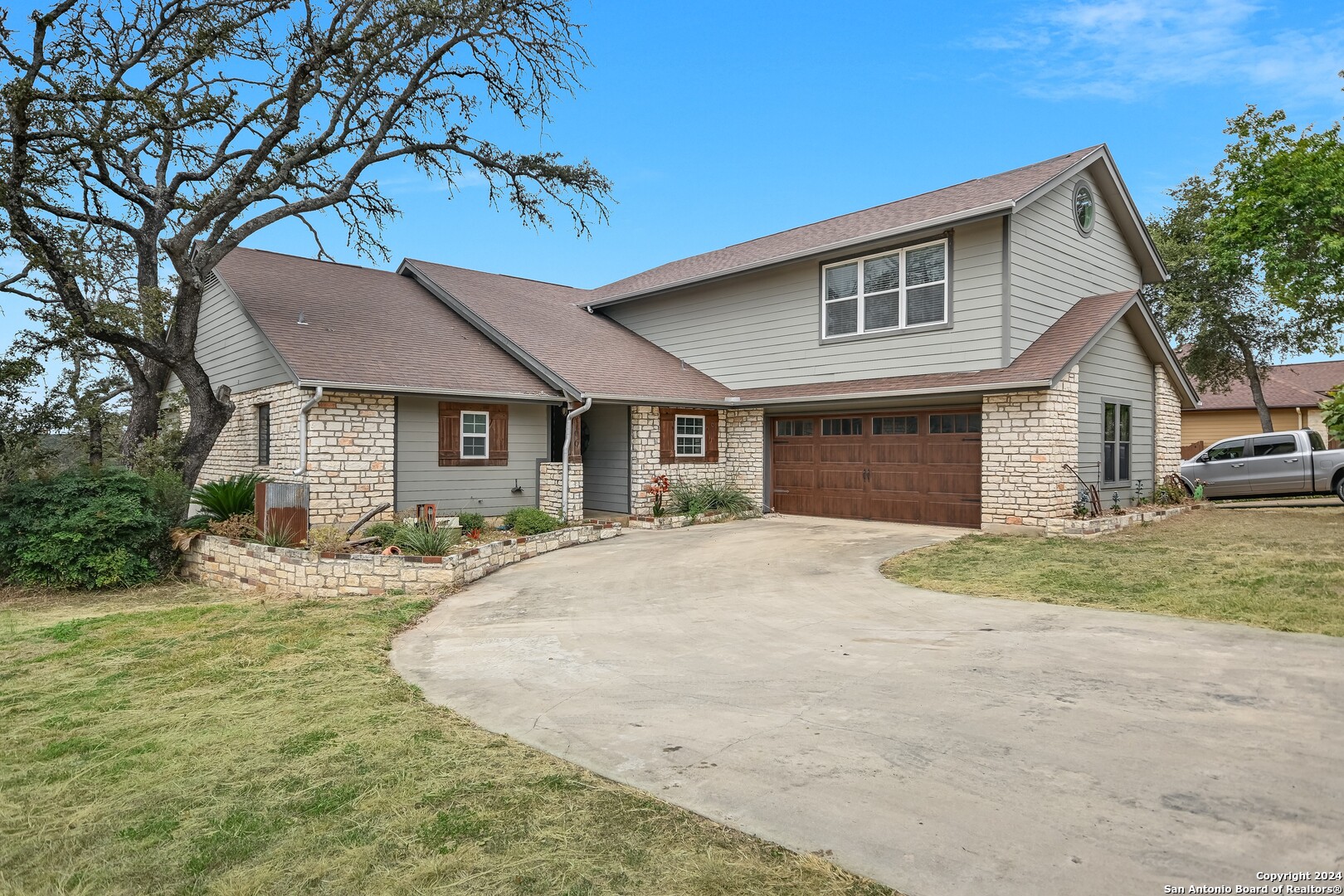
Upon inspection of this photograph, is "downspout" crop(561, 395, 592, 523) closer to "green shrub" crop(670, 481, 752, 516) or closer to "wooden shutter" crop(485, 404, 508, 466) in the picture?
"wooden shutter" crop(485, 404, 508, 466)

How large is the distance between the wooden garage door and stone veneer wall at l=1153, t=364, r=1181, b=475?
5.33 meters

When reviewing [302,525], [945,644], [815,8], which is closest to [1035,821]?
[945,644]

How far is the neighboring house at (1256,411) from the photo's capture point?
31.4 meters

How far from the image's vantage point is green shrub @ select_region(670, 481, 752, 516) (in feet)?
54.0

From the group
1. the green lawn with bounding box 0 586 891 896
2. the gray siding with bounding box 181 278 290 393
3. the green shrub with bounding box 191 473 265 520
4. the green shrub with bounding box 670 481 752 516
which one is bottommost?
the green lawn with bounding box 0 586 891 896

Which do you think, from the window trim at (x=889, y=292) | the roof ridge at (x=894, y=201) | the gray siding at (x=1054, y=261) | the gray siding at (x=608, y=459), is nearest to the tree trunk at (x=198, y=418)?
the gray siding at (x=608, y=459)

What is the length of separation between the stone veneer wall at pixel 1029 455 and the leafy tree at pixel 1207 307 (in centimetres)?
1781

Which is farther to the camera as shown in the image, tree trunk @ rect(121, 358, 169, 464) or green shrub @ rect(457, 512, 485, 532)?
tree trunk @ rect(121, 358, 169, 464)

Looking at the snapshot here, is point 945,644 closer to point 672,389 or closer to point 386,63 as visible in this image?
point 672,389

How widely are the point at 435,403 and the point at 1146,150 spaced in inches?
713

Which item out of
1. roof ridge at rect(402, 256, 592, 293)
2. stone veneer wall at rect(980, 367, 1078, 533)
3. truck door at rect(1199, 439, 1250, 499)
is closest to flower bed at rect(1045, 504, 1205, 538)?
stone veneer wall at rect(980, 367, 1078, 533)

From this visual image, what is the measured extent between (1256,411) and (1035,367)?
27372 mm

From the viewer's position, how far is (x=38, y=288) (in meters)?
15.4

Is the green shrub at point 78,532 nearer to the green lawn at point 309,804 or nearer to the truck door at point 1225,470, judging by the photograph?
the green lawn at point 309,804
